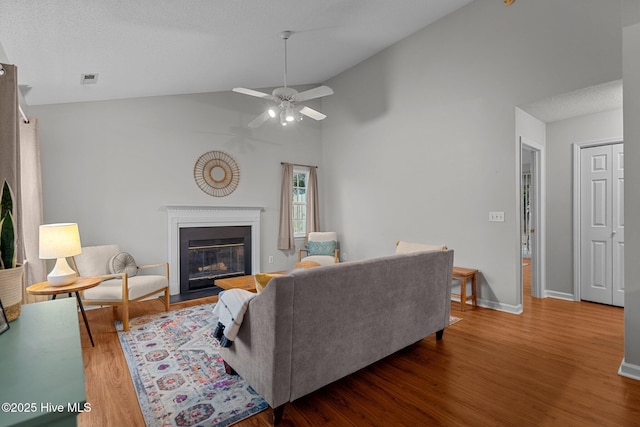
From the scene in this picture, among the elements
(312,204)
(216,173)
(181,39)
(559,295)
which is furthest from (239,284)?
(559,295)

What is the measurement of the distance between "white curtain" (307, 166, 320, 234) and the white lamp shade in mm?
3792

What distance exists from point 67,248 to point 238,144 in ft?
9.74

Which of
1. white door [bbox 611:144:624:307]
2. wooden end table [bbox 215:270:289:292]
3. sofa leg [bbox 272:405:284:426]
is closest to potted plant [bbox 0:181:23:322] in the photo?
sofa leg [bbox 272:405:284:426]

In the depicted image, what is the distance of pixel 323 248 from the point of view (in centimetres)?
550

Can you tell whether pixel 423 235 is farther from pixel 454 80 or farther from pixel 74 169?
pixel 74 169

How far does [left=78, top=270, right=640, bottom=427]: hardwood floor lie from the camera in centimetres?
185

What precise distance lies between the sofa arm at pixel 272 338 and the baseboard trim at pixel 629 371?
7.87 ft

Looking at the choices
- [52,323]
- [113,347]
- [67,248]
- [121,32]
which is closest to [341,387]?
[52,323]

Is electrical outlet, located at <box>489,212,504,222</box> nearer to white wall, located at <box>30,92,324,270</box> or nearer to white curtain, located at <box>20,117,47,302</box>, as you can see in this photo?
white wall, located at <box>30,92,324,270</box>

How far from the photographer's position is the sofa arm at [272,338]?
1.71m

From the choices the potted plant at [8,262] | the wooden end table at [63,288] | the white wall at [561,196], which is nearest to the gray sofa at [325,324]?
the potted plant at [8,262]

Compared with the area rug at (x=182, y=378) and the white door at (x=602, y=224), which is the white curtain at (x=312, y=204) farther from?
the white door at (x=602, y=224)

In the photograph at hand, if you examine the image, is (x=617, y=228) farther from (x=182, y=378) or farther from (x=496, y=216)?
(x=182, y=378)

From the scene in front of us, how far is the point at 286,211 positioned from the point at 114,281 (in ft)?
9.28
